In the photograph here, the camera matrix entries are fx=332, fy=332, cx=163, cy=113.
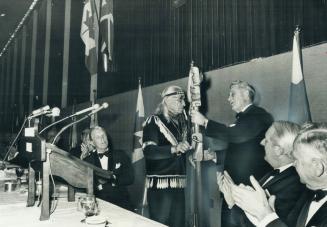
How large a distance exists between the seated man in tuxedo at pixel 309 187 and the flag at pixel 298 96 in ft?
2.54

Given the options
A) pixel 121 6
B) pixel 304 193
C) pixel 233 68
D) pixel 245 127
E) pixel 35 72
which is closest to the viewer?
pixel 304 193

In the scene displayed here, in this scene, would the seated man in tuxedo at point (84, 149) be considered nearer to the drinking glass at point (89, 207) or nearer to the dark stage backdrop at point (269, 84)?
the dark stage backdrop at point (269, 84)

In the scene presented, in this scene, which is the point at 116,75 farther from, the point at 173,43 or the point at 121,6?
the point at 173,43

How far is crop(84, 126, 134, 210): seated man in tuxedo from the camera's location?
129 inches

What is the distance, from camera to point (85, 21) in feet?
19.7

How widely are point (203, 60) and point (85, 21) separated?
11.1 ft

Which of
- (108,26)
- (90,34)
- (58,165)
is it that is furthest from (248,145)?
(90,34)

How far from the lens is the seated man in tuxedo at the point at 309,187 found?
134 centimetres

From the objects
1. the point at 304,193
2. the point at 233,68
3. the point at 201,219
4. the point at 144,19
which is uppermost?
the point at 144,19

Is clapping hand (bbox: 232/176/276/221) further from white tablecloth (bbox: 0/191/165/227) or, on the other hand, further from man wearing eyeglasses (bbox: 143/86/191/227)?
man wearing eyeglasses (bbox: 143/86/191/227)

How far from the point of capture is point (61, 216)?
1955mm

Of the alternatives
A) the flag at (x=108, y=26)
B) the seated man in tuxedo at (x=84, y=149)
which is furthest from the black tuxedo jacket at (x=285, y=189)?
the flag at (x=108, y=26)

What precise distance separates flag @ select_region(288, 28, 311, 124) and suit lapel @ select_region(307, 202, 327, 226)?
0.99 metres

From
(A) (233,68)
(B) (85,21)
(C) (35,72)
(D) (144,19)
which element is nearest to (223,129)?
(A) (233,68)
